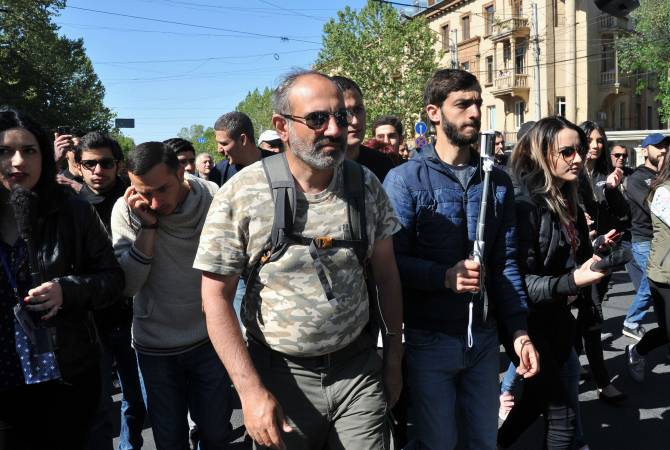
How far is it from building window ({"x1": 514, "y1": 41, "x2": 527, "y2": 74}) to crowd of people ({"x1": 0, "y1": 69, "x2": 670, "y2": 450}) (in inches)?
1341

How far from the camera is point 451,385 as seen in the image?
2885mm

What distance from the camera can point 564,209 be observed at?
3262 mm

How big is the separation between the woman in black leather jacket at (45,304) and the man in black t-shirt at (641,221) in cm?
513

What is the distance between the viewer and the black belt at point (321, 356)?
2311 millimetres

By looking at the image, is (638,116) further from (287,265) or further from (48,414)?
(48,414)

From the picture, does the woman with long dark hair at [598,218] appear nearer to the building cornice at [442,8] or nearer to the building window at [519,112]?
the building window at [519,112]

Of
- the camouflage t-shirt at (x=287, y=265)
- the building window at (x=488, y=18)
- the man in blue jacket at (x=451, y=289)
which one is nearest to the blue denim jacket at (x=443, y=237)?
the man in blue jacket at (x=451, y=289)

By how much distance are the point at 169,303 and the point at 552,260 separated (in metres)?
2.00

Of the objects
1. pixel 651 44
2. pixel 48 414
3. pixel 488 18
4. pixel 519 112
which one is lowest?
pixel 48 414

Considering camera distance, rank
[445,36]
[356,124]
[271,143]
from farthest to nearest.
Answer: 1. [445,36]
2. [271,143]
3. [356,124]

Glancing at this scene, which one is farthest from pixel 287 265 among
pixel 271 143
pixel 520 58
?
pixel 520 58

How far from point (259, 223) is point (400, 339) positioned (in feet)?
2.70

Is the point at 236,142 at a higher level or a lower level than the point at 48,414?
higher

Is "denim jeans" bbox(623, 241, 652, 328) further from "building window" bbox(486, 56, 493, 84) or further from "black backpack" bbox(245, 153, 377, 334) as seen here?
"building window" bbox(486, 56, 493, 84)
